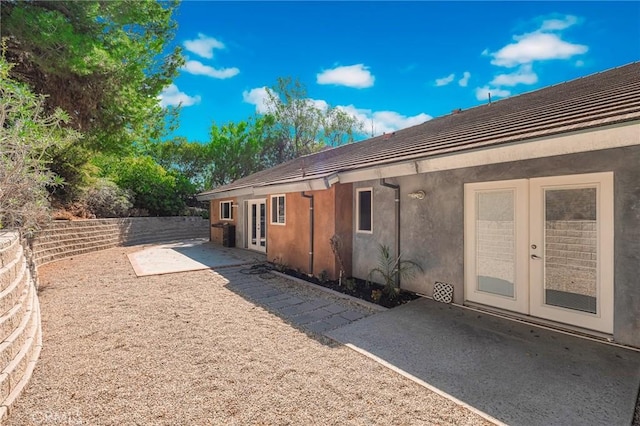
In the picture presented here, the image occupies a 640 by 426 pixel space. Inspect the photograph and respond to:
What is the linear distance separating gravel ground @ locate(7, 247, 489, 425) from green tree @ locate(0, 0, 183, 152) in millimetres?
6278

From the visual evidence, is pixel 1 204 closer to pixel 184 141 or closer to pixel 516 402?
pixel 516 402

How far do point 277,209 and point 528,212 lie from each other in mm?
8020

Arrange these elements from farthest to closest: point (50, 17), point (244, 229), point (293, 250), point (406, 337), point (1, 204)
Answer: point (244, 229) < point (293, 250) < point (50, 17) < point (1, 204) < point (406, 337)

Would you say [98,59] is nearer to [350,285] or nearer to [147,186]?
[350,285]

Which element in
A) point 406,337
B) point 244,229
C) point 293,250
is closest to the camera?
point 406,337

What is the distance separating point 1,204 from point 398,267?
28.6 feet

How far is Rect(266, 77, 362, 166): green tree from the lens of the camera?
32.5 meters

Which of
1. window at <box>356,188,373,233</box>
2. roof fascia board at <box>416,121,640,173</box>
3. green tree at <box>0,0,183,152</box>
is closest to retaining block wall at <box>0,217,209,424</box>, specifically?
green tree at <box>0,0,183,152</box>

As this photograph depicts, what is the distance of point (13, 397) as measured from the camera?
3096 mm

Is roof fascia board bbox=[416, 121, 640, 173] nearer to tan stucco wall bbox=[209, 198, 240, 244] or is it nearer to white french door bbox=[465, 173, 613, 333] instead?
white french door bbox=[465, 173, 613, 333]

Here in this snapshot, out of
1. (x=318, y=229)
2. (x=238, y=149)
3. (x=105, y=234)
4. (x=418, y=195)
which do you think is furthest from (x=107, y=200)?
(x=418, y=195)

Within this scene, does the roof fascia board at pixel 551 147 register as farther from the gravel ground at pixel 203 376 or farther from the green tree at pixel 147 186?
the green tree at pixel 147 186

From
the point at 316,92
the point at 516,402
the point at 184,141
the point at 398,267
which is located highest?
the point at 316,92

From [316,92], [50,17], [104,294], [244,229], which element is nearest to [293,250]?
[104,294]
